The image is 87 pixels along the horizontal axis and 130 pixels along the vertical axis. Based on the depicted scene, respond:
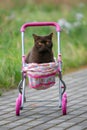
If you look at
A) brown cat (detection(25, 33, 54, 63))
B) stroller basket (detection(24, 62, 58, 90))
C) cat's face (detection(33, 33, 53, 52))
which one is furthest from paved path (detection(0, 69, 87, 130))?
cat's face (detection(33, 33, 53, 52))

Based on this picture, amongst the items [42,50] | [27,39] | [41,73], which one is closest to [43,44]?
[42,50]

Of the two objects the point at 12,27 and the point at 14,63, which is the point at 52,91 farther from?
the point at 12,27

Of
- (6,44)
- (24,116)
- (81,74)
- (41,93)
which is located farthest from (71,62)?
(24,116)

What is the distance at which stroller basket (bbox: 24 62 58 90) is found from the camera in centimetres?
789

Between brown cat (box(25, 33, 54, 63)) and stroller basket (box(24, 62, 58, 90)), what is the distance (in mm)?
150

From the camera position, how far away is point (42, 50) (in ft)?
26.1

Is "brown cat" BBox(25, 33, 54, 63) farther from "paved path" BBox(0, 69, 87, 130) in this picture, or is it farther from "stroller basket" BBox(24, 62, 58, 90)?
"paved path" BBox(0, 69, 87, 130)

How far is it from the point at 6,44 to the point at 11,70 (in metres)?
0.80

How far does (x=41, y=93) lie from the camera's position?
1004cm

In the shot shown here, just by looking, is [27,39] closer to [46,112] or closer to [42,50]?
[46,112]

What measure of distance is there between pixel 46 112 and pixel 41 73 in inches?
26.8

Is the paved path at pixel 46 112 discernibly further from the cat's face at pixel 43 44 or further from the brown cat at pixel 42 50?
the cat's face at pixel 43 44

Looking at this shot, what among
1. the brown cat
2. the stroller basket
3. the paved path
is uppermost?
the brown cat

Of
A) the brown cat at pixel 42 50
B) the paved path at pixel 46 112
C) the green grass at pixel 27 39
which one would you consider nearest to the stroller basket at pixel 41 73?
the brown cat at pixel 42 50
